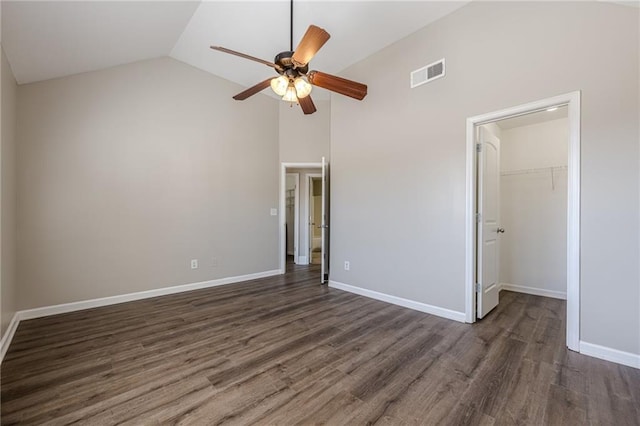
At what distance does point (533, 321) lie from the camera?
2.90 metres

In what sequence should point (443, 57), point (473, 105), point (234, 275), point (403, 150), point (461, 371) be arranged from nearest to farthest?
point (461, 371), point (473, 105), point (443, 57), point (403, 150), point (234, 275)

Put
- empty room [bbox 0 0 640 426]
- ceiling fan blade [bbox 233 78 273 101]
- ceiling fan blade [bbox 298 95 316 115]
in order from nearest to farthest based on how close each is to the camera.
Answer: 1. empty room [bbox 0 0 640 426]
2. ceiling fan blade [bbox 233 78 273 101]
3. ceiling fan blade [bbox 298 95 316 115]

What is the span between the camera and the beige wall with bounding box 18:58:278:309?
9.98 feet

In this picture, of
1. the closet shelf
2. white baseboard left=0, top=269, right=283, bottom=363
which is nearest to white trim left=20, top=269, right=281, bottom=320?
white baseboard left=0, top=269, right=283, bottom=363

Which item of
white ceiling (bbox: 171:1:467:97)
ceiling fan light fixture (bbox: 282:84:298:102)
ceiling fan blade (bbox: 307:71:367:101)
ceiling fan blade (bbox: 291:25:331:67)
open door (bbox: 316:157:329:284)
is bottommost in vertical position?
open door (bbox: 316:157:329:284)

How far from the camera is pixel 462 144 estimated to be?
2.88 metres

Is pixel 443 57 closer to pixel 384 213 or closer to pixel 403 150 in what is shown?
pixel 403 150

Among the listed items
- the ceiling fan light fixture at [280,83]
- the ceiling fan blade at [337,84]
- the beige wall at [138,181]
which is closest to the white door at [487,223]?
the ceiling fan blade at [337,84]

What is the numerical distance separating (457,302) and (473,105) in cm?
210

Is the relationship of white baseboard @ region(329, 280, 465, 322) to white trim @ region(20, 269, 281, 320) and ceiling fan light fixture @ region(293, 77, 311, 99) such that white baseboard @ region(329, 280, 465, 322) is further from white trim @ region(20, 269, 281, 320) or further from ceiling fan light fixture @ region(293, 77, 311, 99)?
ceiling fan light fixture @ region(293, 77, 311, 99)

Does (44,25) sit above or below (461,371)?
above

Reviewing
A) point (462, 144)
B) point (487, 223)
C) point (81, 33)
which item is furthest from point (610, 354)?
point (81, 33)

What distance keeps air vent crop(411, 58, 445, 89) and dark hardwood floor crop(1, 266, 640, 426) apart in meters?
2.74

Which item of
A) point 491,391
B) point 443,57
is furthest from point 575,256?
point 443,57
